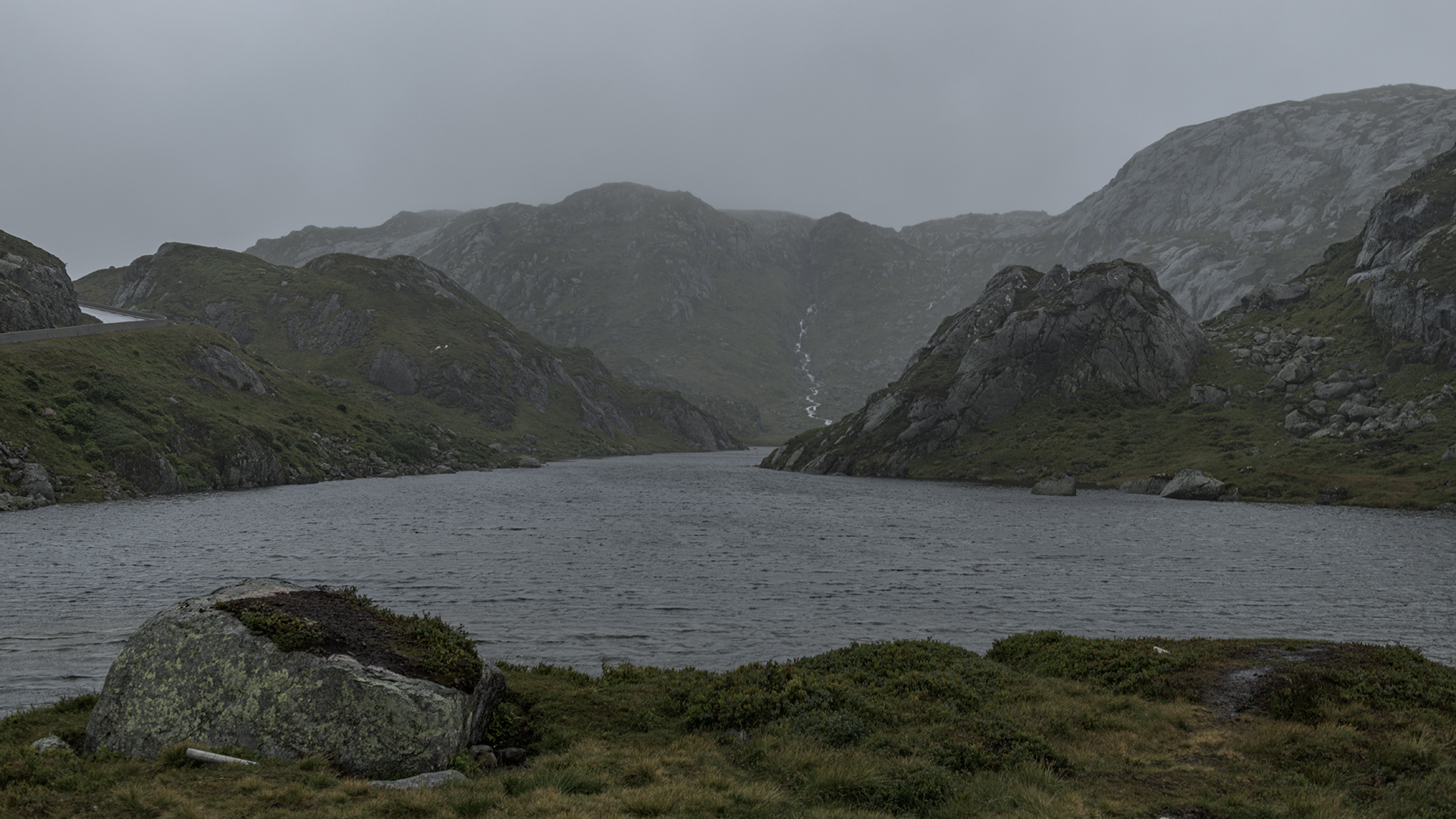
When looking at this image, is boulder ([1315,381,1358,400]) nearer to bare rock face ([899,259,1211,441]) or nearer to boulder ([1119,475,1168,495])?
bare rock face ([899,259,1211,441])

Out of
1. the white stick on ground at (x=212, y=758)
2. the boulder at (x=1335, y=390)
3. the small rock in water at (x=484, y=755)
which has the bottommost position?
the small rock in water at (x=484, y=755)

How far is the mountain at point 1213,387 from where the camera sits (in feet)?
316

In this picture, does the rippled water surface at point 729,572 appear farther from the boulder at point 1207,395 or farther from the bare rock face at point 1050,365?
the bare rock face at point 1050,365

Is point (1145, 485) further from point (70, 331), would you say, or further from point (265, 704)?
point (70, 331)

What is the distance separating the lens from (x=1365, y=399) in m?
109

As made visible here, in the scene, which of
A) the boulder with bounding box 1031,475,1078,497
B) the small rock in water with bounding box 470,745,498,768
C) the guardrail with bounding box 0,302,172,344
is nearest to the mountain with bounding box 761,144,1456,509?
the boulder with bounding box 1031,475,1078,497

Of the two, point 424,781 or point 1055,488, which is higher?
point 424,781

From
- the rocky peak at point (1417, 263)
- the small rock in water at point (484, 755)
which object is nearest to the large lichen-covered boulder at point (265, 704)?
the small rock in water at point (484, 755)

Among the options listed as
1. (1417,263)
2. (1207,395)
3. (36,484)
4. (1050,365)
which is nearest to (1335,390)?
(1207,395)

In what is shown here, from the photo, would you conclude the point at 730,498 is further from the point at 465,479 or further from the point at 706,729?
the point at 706,729

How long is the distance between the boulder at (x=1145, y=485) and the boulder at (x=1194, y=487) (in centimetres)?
362

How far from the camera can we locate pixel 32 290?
365ft

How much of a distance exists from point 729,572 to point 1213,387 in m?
123

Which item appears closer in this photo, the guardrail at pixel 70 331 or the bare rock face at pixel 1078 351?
the guardrail at pixel 70 331
